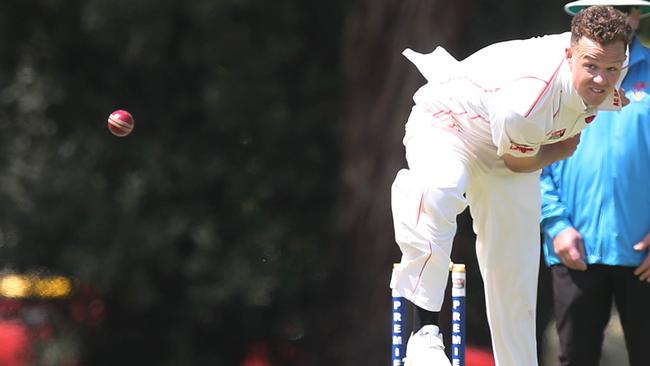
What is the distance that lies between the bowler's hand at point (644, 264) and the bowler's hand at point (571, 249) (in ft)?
0.64

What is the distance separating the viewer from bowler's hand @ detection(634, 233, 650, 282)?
16.8ft

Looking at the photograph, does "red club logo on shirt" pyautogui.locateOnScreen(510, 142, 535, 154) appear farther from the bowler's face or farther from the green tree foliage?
the green tree foliage

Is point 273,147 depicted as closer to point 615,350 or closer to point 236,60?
point 236,60

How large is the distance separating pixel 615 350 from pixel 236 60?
2868 millimetres

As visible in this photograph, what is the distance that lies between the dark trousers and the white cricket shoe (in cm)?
83

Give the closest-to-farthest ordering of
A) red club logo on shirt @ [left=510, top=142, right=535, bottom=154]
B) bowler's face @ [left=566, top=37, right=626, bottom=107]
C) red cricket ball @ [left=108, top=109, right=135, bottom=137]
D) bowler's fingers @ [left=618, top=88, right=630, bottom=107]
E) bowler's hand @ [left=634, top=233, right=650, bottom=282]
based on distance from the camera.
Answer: bowler's face @ [left=566, top=37, right=626, bottom=107] < red club logo on shirt @ [left=510, top=142, right=535, bottom=154] < bowler's fingers @ [left=618, top=88, right=630, bottom=107] < bowler's hand @ [left=634, top=233, right=650, bottom=282] < red cricket ball @ [left=108, top=109, right=135, bottom=137]

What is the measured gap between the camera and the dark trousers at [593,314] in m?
5.22

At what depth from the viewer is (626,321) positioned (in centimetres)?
523

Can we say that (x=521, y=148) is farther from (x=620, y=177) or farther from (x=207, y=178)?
(x=207, y=178)

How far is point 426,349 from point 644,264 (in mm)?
1019

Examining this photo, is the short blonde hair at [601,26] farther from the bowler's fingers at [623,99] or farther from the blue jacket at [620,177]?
the blue jacket at [620,177]

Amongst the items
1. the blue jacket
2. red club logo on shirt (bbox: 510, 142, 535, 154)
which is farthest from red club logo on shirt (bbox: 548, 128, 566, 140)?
the blue jacket

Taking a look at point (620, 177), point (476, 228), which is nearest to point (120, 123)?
point (476, 228)

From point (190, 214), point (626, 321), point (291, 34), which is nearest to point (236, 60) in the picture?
point (291, 34)
